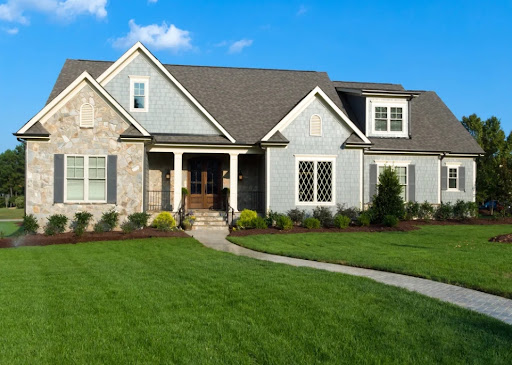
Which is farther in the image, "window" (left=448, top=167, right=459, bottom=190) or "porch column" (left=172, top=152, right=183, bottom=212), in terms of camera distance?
"window" (left=448, top=167, right=459, bottom=190)

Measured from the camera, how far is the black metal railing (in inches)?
805

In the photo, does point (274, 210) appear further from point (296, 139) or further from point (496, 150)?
point (496, 150)

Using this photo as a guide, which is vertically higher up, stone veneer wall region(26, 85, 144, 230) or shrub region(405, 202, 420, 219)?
stone veneer wall region(26, 85, 144, 230)

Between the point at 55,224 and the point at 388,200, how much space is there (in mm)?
12581

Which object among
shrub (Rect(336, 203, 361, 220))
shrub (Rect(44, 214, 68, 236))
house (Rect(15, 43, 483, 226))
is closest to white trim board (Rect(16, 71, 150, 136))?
house (Rect(15, 43, 483, 226))

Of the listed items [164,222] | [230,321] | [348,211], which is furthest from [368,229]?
[230,321]

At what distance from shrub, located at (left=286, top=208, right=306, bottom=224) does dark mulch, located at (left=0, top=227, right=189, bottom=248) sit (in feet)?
15.1

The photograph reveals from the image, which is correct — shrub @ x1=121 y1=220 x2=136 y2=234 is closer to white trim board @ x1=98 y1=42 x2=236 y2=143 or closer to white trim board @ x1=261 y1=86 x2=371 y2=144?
white trim board @ x1=98 y1=42 x2=236 y2=143

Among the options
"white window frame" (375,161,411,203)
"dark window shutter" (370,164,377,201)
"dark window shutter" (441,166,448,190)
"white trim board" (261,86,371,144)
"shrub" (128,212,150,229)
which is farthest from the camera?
"dark window shutter" (441,166,448,190)

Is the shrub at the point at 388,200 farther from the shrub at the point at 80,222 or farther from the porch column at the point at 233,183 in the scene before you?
the shrub at the point at 80,222

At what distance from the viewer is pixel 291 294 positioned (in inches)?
292

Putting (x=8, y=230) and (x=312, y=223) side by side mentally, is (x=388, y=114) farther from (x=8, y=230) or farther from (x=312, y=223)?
(x=8, y=230)

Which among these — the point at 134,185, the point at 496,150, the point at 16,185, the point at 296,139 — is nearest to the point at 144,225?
the point at 134,185

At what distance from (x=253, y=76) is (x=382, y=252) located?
14.7 meters
